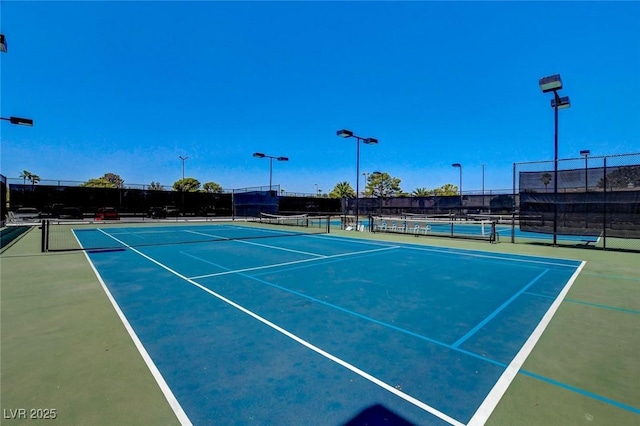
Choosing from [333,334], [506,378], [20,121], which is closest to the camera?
[506,378]

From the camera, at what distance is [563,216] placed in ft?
45.2

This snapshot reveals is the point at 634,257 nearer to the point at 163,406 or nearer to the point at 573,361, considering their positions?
the point at 573,361

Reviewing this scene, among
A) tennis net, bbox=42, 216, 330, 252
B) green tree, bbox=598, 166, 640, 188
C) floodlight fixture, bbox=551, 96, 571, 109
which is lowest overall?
tennis net, bbox=42, 216, 330, 252

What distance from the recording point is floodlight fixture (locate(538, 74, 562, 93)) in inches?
484

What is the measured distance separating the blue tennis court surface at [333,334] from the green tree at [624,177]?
6375 mm

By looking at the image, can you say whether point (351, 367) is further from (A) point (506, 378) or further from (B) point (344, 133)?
(B) point (344, 133)

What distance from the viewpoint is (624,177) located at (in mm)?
12492

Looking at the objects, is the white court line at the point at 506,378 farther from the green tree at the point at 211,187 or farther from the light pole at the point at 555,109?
the green tree at the point at 211,187

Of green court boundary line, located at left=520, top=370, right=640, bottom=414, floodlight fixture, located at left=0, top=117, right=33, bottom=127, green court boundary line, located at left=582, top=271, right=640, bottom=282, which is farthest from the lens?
floodlight fixture, located at left=0, top=117, right=33, bottom=127

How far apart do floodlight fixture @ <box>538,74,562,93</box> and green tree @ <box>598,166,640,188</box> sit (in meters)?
4.20

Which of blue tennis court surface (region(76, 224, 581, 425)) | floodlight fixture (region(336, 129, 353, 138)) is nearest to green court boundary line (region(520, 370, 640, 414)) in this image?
blue tennis court surface (region(76, 224, 581, 425))

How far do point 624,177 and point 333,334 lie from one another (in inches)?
589

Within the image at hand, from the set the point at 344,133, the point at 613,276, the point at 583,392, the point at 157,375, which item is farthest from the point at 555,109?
the point at 157,375

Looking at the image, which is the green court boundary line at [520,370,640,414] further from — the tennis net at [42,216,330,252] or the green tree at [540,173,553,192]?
the green tree at [540,173,553,192]
